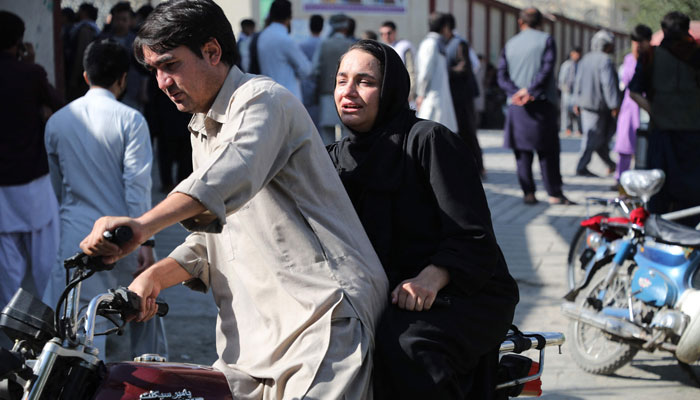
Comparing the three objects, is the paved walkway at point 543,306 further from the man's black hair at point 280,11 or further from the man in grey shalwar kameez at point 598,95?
the man's black hair at point 280,11

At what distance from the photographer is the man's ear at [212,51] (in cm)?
246

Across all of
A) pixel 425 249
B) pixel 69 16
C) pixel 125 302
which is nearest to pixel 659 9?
pixel 425 249

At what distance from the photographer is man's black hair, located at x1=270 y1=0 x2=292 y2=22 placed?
9820 mm

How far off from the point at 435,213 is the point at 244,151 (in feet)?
2.19

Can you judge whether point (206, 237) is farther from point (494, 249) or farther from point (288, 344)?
point (494, 249)

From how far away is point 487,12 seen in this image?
1251 inches

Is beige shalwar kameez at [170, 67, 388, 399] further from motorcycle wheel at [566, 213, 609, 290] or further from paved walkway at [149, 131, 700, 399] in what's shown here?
motorcycle wheel at [566, 213, 609, 290]

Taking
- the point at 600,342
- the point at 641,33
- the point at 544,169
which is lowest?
the point at 544,169

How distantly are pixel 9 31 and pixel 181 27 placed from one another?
11.8 feet

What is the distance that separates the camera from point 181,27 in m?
2.40

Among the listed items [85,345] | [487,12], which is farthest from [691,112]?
[487,12]

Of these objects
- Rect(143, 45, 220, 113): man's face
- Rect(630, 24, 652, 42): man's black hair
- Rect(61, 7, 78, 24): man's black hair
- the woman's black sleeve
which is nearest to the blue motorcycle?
the woman's black sleeve

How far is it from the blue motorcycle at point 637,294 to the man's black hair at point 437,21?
5.84m

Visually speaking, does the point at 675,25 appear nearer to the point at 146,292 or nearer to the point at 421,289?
the point at 421,289
